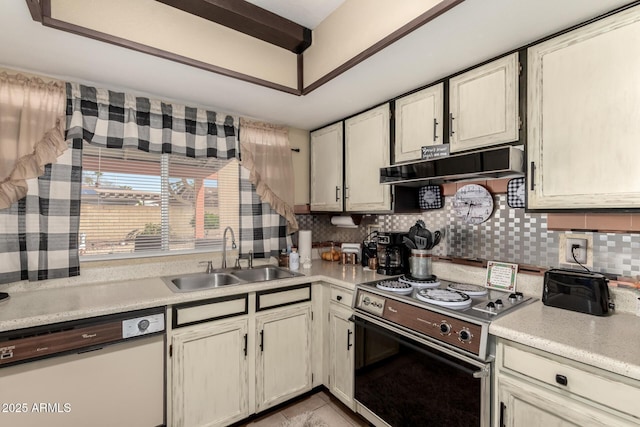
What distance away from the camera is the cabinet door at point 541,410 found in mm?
1021

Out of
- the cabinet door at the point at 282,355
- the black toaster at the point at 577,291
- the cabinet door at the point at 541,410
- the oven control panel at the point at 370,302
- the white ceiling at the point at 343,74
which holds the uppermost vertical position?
the white ceiling at the point at 343,74

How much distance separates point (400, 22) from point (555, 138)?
0.91m

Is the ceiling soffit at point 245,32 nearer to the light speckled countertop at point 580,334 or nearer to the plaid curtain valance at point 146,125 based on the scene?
the plaid curtain valance at point 146,125

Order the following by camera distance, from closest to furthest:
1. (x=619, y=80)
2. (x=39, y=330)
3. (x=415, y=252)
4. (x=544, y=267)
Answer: (x=619, y=80), (x=39, y=330), (x=544, y=267), (x=415, y=252)

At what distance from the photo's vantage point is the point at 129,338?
156 cm

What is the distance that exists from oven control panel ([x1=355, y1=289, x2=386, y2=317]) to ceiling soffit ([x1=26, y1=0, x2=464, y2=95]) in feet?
4.50

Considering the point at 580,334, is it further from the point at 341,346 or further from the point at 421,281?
the point at 341,346

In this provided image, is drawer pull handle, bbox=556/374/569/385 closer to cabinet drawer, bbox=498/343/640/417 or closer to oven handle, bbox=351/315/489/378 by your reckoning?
cabinet drawer, bbox=498/343/640/417

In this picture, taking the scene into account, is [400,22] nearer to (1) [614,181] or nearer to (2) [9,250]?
(1) [614,181]

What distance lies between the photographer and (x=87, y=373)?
148 cm

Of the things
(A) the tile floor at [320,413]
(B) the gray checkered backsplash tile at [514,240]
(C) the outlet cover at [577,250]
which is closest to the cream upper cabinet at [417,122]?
(B) the gray checkered backsplash tile at [514,240]

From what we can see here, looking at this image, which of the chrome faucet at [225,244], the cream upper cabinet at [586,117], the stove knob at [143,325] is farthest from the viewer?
the chrome faucet at [225,244]

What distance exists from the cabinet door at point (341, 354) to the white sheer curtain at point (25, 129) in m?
2.07

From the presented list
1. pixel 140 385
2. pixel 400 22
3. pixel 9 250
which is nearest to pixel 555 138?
pixel 400 22
